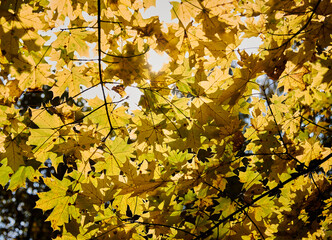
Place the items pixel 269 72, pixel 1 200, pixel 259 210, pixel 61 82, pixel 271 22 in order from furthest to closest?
1. pixel 1 200
2. pixel 259 210
3. pixel 61 82
4. pixel 271 22
5. pixel 269 72

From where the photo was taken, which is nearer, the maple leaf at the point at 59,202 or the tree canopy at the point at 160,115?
the tree canopy at the point at 160,115

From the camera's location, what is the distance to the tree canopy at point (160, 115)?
134cm

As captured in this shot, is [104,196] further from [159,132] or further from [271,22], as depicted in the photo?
[271,22]

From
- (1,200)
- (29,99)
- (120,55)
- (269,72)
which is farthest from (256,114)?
(1,200)

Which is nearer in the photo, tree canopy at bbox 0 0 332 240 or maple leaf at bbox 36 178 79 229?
tree canopy at bbox 0 0 332 240

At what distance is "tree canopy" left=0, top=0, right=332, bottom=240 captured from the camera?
1336 millimetres

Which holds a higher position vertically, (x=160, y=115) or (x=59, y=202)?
(x=160, y=115)

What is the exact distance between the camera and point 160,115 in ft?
5.41

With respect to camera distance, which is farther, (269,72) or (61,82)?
(61,82)

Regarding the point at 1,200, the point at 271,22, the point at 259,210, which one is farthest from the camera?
the point at 1,200

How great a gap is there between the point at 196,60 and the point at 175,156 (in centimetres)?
72

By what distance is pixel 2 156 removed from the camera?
1.66 metres

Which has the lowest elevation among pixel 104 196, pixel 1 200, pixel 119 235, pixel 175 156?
pixel 119 235

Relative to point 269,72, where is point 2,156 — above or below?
above
